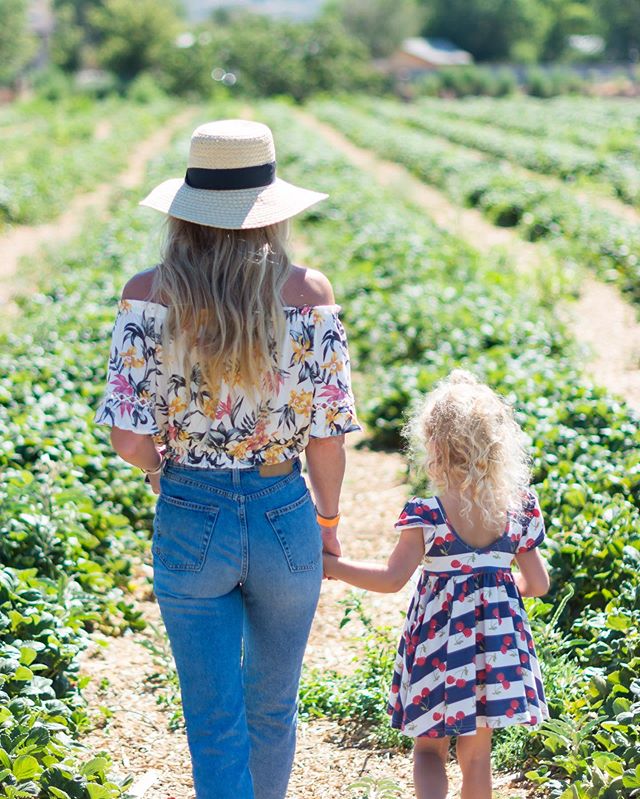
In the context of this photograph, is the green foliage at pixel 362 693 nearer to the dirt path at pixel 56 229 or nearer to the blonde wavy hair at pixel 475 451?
the blonde wavy hair at pixel 475 451

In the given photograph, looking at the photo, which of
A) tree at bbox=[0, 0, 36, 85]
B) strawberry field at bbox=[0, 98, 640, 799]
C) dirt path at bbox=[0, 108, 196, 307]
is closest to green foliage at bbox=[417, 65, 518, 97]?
tree at bbox=[0, 0, 36, 85]

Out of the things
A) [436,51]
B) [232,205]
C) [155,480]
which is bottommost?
[436,51]

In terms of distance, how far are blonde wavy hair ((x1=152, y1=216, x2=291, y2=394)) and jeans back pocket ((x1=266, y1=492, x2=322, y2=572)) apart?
326 mm

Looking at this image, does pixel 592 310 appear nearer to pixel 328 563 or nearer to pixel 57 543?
pixel 57 543

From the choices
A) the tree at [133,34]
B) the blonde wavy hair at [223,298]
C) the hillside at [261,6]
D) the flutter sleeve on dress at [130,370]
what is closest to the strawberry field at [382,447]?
the flutter sleeve on dress at [130,370]

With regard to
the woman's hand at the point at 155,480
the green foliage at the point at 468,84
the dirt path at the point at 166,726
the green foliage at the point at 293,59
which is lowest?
the green foliage at the point at 468,84

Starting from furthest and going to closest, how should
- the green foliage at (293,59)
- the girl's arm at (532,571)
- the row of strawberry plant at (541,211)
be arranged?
the green foliage at (293,59) < the row of strawberry plant at (541,211) < the girl's arm at (532,571)

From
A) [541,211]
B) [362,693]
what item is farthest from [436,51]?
[362,693]

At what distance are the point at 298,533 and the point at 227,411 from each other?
1.18 ft

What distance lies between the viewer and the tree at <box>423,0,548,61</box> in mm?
89500

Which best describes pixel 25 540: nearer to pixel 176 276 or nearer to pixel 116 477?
pixel 116 477

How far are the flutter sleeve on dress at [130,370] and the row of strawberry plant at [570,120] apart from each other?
2184 cm

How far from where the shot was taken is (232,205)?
247cm

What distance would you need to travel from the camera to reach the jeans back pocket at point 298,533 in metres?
2.52
